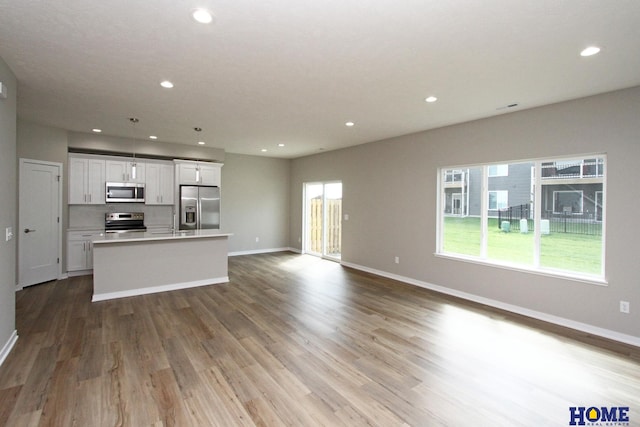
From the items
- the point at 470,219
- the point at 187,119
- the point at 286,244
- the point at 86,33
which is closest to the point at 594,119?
the point at 470,219

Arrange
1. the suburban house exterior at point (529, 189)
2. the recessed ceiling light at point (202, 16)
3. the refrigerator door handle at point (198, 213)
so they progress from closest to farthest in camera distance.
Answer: the recessed ceiling light at point (202, 16), the suburban house exterior at point (529, 189), the refrigerator door handle at point (198, 213)

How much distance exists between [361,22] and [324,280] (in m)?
4.47

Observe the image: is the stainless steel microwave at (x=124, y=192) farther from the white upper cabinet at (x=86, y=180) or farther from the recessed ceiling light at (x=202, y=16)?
the recessed ceiling light at (x=202, y=16)

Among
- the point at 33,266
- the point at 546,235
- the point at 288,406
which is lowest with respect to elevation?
the point at 288,406

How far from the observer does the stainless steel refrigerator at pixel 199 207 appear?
686 cm

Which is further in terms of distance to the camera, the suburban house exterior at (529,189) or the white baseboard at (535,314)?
the suburban house exterior at (529,189)

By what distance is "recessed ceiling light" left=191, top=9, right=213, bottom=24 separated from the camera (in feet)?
6.75

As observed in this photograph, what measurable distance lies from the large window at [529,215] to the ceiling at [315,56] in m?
0.93

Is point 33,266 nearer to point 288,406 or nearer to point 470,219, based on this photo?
point 288,406

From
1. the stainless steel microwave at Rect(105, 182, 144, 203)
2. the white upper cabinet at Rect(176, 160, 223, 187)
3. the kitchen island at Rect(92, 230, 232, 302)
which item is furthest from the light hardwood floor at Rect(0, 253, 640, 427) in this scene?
the white upper cabinet at Rect(176, 160, 223, 187)

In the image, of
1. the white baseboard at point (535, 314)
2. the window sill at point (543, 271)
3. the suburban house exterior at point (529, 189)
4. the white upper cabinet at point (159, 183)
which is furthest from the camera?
the white upper cabinet at point (159, 183)

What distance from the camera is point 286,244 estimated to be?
361 inches

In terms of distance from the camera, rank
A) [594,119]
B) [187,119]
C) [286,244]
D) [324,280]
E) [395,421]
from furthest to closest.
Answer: [286,244]
[324,280]
[187,119]
[594,119]
[395,421]

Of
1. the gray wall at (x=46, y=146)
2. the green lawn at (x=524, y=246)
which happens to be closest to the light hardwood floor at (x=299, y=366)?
the green lawn at (x=524, y=246)
